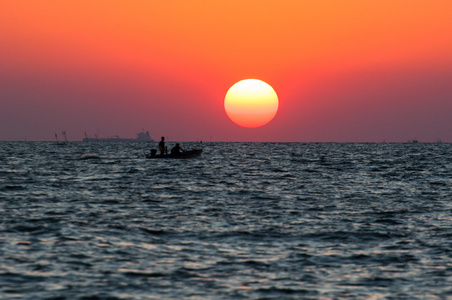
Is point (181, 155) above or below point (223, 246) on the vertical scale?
above

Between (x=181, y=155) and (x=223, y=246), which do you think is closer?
(x=223, y=246)

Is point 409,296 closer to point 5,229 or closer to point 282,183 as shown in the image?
point 5,229

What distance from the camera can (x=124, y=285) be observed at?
1350 cm

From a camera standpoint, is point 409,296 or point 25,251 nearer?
point 409,296

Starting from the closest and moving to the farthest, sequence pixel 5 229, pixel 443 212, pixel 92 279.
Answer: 1. pixel 92 279
2. pixel 5 229
3. pixel 443 212

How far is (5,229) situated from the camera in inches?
823

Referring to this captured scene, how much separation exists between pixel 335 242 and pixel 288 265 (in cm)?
389

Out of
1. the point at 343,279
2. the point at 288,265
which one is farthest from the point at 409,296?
the point at 288,265

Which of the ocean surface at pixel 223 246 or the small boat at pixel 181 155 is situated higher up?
the small boat at pixel 181 155

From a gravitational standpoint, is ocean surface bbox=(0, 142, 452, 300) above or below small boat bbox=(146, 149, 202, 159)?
below

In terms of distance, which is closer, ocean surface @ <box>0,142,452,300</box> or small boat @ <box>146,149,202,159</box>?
ocean surface @ <box>0,142,452,300</box>

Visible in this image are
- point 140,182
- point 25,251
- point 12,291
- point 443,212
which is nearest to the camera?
point 12,291

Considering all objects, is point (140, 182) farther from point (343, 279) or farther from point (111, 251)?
point (343, 279)

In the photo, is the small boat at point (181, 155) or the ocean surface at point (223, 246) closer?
the ocean surface at point (223, 246)
